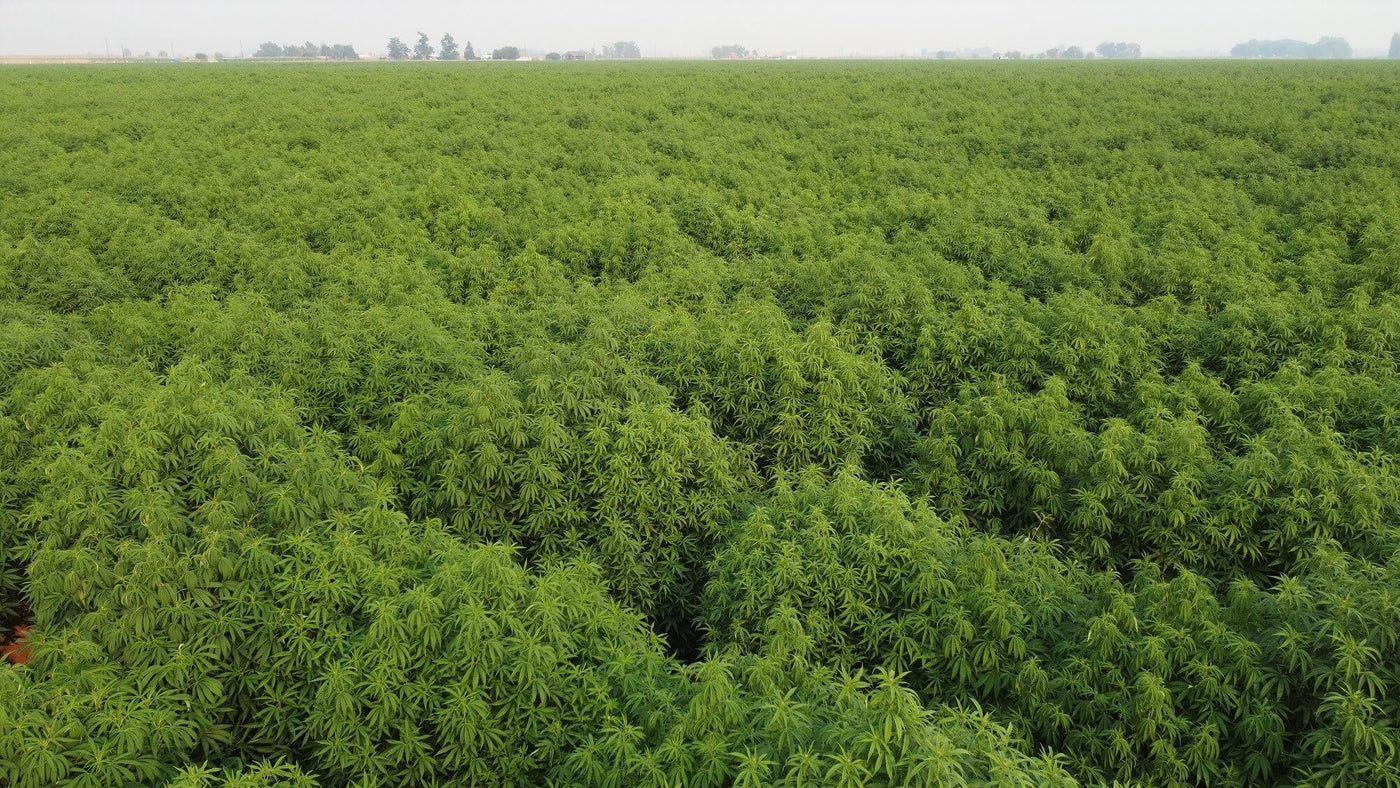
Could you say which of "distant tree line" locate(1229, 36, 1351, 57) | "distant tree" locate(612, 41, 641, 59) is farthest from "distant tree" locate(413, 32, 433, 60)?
"distant tree line" locate(1229, 36, 1351, 57)

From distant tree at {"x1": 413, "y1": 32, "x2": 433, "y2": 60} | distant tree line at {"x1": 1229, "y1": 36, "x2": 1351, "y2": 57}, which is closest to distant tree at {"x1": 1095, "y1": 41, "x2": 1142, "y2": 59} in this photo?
distant tree line at {"x1": 1229, "y1": 36, "x2": 1351, "y2": 57}

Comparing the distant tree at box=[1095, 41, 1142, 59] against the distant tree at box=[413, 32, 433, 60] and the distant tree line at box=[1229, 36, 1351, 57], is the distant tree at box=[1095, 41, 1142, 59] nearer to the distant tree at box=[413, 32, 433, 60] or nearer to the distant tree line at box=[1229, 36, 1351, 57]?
the distant tree line at box=[1229, 36, 1351, 57]

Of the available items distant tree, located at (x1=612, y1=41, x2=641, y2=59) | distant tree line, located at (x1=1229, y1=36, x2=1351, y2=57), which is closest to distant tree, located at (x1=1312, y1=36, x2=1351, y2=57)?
distant tree line, located at (x1=1229, y1=36, x2=1351, y2=57)

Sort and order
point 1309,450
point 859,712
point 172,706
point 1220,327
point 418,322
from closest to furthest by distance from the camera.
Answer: point 859,712
point 172,706
point 1309,450
point 418,322
point 1220,327

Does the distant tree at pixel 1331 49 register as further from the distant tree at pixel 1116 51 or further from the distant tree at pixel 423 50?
the distant tree at pixel 423 50

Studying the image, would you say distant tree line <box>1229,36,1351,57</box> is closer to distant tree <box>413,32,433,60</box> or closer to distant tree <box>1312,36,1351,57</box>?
distant tree <box>1312,36,1351,57</box>

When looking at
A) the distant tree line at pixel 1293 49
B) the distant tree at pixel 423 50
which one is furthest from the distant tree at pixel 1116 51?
the distant tree at pixel 423 50

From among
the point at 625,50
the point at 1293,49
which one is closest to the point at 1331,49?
the point at 1293,49

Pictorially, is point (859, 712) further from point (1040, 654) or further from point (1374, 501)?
point (1374, 501)

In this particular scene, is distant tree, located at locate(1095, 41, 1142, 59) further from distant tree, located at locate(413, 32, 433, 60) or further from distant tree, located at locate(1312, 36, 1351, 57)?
distant tree, located at locate(413, 32, 433, 60)

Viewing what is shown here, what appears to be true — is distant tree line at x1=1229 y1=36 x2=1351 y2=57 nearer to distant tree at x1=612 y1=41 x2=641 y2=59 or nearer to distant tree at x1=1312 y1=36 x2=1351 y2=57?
distant tree at x1=1312 y1=36 x2=1351 y2=57

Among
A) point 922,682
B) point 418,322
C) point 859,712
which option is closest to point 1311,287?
point 922,682
